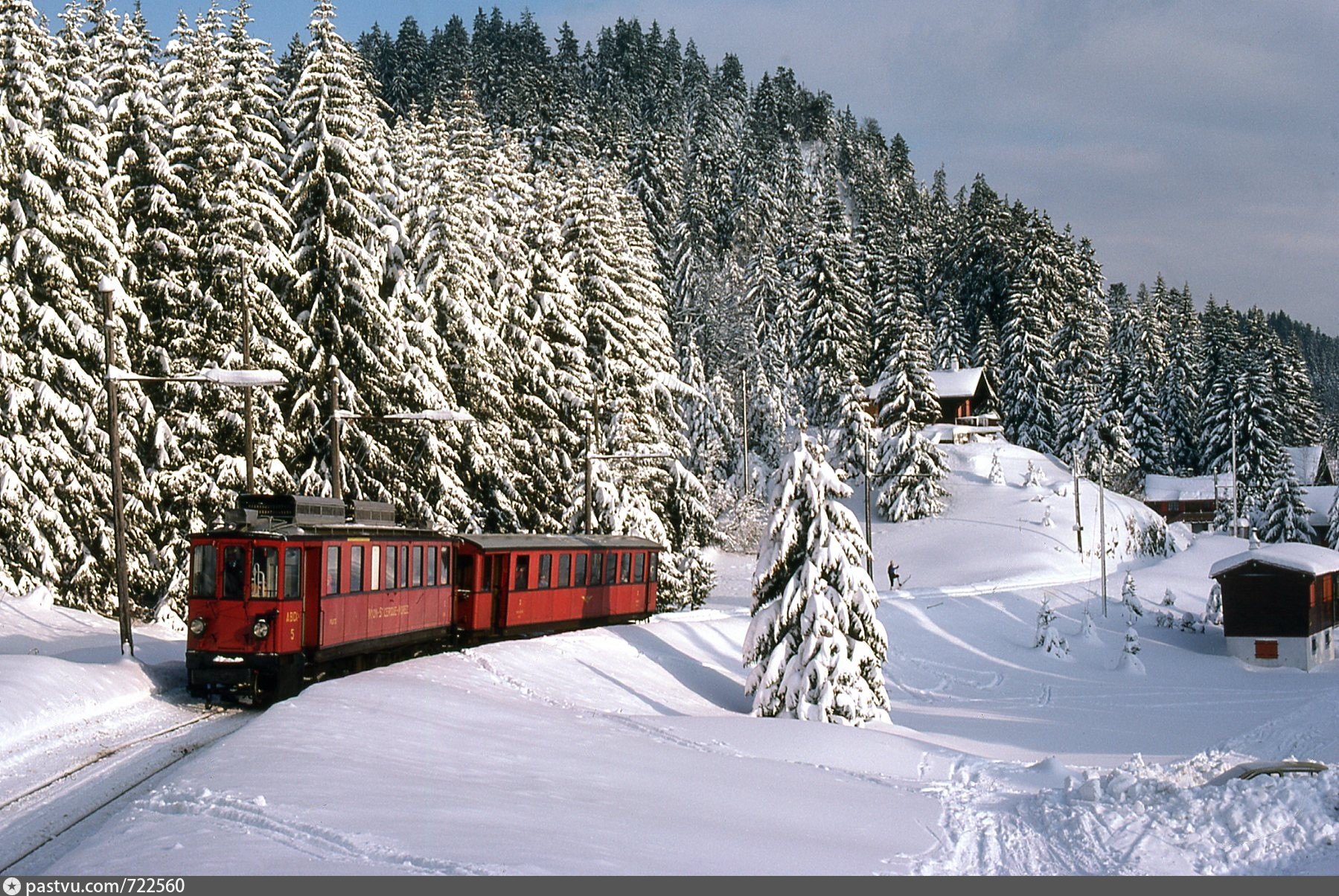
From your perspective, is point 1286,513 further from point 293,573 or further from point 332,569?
point 293,573

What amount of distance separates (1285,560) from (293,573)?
46.4 meters

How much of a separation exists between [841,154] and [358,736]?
182549 millimetres

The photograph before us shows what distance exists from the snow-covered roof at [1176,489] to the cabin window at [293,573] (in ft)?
305

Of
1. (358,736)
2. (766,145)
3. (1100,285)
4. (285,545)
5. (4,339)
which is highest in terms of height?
(766,145)

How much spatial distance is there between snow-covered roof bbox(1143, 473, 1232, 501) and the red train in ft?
266

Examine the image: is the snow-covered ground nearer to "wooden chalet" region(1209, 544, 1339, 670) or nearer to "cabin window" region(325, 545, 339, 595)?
"cabin window" region(325, 545, 339, 595)

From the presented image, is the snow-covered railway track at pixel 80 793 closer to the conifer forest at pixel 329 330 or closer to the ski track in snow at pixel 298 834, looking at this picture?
the ski track in snow at pixel 298 834

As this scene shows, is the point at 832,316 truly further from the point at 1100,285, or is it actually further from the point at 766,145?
the point at 766,145

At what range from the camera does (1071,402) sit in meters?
99.0

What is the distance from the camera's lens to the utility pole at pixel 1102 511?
58.2m

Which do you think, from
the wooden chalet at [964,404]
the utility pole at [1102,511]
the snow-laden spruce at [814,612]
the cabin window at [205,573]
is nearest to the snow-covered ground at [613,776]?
the snow-laden spruce at [814,612]

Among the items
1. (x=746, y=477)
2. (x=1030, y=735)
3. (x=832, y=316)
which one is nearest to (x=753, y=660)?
(x=1030, y=735)

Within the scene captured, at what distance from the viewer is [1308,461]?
123m

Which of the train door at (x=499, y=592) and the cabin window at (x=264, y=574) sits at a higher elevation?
the cabin window at (x=264, y=574)
